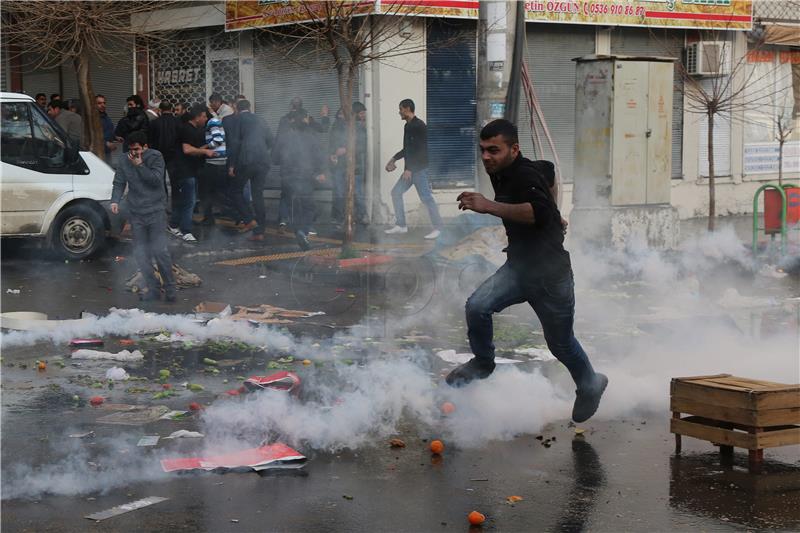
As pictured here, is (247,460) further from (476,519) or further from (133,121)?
(133,121)

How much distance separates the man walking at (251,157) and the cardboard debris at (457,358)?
22.6 feet

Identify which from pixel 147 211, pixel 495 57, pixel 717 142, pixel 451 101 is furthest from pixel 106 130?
pixel 717 142

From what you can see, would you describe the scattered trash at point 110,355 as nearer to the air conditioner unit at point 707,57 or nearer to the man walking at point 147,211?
the man walking at point 147,211

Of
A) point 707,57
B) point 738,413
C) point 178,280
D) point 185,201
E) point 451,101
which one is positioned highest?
point 707,57

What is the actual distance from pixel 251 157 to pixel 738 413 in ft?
32.7

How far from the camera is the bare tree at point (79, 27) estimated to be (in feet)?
47.8

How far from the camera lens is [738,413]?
208 inches

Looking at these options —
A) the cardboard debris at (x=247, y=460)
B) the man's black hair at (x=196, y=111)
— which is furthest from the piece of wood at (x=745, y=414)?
the man's black hair at (x=196, y=111)

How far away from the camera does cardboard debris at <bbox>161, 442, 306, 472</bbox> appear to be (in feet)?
16.8

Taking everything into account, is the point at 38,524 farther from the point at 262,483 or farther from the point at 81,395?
the point at 81,395

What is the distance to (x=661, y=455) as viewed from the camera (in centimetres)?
553

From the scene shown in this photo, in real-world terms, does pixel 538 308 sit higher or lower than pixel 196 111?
lower

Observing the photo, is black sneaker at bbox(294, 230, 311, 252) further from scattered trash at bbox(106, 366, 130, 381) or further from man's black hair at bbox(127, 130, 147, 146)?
scattered trash at bbox(106, 366, 130, 381)

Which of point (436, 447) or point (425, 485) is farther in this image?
point (436, 447)
